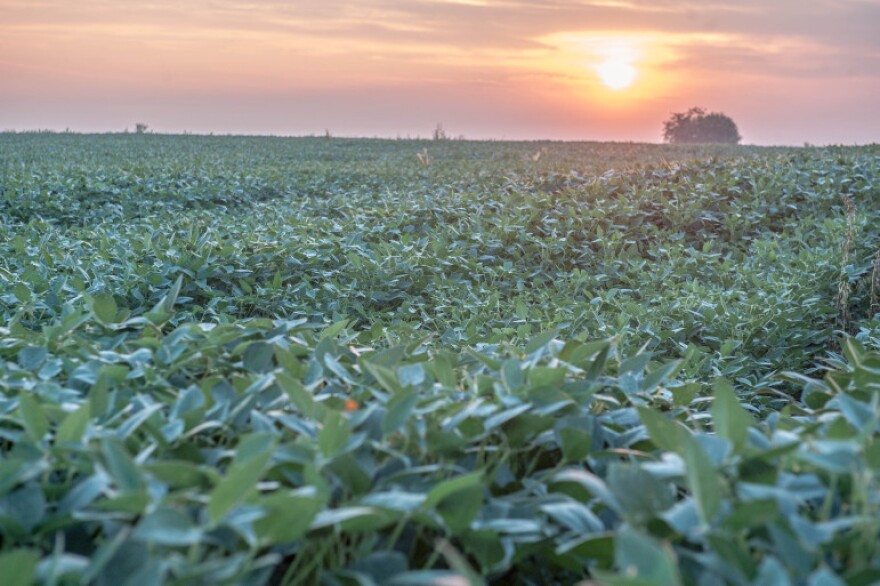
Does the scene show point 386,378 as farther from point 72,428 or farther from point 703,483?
point 703,483

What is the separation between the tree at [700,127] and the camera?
30.8 m

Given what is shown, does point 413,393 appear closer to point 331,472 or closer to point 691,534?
point 331,472

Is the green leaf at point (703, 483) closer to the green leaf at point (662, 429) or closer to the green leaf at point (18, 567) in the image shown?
the green leaf at point (662, 429)

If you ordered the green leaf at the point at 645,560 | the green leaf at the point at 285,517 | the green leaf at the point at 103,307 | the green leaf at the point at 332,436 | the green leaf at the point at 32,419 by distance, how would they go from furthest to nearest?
the green leaf at the point at 103,307
the green leaf at the point at 32,419
the green leaf at the point at 332,436
the green leaf at the point at 285,517
the green leaf at the point at 645,560

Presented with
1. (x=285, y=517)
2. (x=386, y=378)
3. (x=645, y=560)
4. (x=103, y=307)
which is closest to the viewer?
(x=645, y=560)

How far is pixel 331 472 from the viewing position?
1192 millimetres

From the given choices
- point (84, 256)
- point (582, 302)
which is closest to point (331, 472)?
point (582, 302)

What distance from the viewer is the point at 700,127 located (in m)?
31.1

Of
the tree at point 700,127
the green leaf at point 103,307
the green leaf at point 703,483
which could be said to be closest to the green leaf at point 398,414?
the green leaf at point 703,483

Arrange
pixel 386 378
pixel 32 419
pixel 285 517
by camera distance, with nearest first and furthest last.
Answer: pixel 285 517 < pixel 32 419 < pixel 386 378

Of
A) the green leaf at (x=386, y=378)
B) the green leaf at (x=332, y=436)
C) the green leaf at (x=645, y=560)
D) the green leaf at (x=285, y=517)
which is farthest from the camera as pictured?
the green leaf at (x=386, y=378)

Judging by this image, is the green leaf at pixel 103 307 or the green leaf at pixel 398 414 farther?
the green leaf at pixel 103 307

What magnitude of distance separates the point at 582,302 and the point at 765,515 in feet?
12.7

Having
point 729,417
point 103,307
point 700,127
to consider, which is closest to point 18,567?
point 729,417
